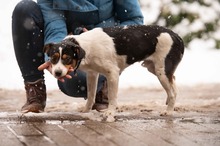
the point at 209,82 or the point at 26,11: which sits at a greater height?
the point at 26,11

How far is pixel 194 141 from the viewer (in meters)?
2.82

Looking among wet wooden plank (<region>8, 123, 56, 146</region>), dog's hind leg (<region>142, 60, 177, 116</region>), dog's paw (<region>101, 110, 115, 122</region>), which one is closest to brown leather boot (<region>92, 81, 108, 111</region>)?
dog's hind leg (<region>142, 60, 177, 116</region>)

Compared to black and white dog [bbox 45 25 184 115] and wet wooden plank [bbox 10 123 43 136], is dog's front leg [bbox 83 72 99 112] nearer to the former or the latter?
black and white dog [bbox 45 25 184 115]

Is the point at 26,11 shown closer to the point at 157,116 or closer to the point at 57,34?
the point at 57,34

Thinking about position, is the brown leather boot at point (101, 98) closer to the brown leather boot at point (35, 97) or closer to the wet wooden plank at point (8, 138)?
the brown leather boot at point (35, 97)

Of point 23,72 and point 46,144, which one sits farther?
point 23,72

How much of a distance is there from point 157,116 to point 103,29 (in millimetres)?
742

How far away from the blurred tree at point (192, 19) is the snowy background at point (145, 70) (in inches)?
8.2

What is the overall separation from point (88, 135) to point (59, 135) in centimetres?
16

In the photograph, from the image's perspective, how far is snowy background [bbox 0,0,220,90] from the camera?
27.6 feet

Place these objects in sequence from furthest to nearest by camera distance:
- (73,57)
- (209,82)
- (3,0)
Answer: (3,0) < (209,82) < (73,57)

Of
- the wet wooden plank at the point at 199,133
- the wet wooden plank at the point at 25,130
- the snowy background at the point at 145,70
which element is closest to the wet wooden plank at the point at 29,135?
the wet wooden plank at the point at 25,130

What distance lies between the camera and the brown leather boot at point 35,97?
13.1 ft

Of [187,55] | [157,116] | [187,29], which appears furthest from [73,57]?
[187,55]
